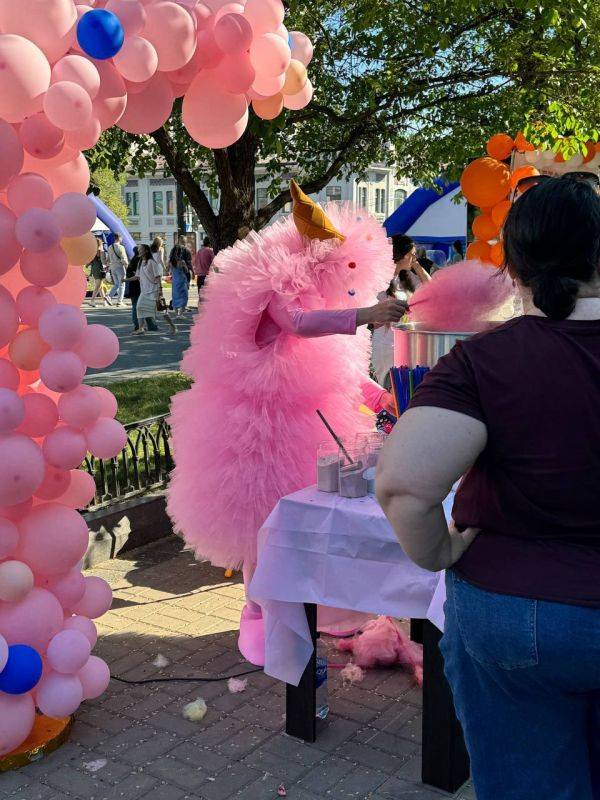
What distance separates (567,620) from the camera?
61.1 inches

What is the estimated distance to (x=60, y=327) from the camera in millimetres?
2869

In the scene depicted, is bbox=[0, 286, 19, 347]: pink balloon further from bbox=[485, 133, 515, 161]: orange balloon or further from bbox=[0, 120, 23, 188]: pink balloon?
bbox=[485, 133, 515, 161]: orange balloon

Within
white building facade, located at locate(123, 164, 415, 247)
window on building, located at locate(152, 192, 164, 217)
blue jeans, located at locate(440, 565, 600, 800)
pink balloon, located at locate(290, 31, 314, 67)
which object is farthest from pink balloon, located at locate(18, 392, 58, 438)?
window on building, located at locate(152, 192, 164, 217)

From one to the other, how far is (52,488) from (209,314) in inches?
41.8

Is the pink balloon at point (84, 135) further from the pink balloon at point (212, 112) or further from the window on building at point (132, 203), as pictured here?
the window on building at point (132, 203)

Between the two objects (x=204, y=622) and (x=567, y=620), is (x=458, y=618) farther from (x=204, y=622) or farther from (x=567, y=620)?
(x=204, y=622)

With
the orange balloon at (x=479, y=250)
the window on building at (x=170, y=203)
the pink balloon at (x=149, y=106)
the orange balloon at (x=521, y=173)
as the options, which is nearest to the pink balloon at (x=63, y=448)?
the pink balloon at (x=149, y=106)

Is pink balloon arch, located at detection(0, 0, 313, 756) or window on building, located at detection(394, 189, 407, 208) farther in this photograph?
window on building, located at detection(394, 189, 407, 208)

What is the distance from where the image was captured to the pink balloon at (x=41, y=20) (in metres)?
2.64

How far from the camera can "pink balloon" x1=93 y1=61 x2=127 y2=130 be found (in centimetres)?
292

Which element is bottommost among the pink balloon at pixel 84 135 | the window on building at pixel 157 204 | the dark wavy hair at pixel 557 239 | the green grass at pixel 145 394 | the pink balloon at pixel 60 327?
the green grass at pixel 145 394

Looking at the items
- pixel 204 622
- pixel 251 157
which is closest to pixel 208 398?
pixel 204 622

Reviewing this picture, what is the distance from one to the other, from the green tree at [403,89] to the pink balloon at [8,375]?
4937 millimetres

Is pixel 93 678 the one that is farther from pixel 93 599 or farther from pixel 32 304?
pixel 32 304
